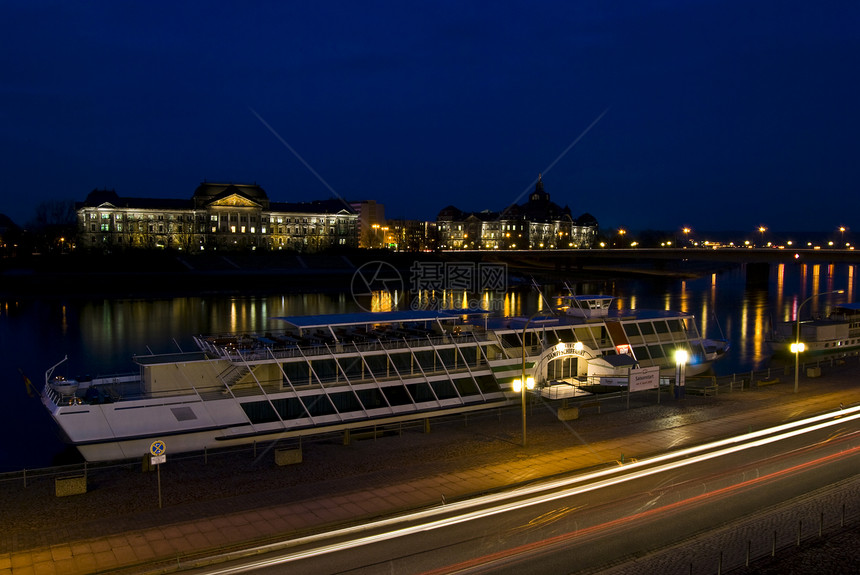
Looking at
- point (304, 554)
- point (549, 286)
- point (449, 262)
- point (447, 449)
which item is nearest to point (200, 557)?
point (304, 554)

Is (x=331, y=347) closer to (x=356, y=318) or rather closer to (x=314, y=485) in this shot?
(x=356, y=318)

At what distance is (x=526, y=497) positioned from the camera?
17.6 m

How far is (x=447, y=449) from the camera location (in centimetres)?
2239

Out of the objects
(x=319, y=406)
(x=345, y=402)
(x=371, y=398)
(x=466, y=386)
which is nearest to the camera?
(x=319, y=406)

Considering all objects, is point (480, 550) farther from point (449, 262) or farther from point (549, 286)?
point (449, 262)

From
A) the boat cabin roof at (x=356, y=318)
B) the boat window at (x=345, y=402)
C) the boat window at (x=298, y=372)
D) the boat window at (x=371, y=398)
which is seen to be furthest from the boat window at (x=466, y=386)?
the boat window at (x=298, y=372)

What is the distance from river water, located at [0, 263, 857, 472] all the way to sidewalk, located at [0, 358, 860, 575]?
34.9 feet

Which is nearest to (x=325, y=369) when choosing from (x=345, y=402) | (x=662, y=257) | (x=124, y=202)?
(x=345, y=402)

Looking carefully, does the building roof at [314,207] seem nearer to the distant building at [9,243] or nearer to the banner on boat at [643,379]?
the distant building at [9,243]

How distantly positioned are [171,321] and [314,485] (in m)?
59.3

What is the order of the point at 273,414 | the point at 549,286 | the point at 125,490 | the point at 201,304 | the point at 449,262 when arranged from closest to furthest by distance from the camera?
1. the point at 125,490
2. the point at 273,414
3. the point at 201,304
4. the point at 549,286
5. the point at 449,262

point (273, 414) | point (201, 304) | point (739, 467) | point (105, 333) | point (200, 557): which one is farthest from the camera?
point (201, 304)

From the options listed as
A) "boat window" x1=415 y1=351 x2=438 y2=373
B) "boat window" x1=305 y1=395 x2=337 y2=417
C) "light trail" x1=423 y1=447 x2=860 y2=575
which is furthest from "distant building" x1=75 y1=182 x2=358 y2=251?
"light trail" x1=423 y1=447 x2=860 y2=575

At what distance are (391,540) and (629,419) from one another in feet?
47.0
